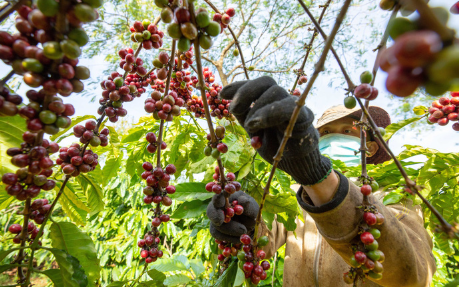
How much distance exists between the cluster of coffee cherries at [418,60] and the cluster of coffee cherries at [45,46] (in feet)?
1.67

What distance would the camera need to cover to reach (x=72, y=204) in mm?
1177

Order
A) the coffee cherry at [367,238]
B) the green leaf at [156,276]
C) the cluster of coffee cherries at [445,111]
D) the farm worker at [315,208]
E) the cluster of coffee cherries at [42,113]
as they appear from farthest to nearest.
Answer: the cluster of coffee cherries at [445,111] → the green leaf at [156,276] → the farm worker at [315,208] → the coffee cherry at [367,238] → the cluster of coffee cherries at [42,113]

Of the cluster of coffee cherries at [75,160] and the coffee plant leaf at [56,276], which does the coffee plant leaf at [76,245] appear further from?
Result: the cluster of coffee cherries at [75,160]

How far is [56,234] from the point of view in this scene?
910 millimetres

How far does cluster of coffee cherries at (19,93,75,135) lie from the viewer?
52 centimetres

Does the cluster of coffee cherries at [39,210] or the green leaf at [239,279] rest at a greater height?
the cluster of coffee cherries at [39,210]

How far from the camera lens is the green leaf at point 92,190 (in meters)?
1.13

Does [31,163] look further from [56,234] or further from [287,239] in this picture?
[287,239]

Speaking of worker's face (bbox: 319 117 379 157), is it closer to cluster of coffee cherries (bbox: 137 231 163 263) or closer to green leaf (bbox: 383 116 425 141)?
green leaf (bbox: 383 116 425 141)

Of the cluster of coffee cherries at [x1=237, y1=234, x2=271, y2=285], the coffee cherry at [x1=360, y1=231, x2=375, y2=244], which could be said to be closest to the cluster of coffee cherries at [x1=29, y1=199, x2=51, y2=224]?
the cluster of coffee cherries at [x1=237, y1=234, x2=271, y2=285]

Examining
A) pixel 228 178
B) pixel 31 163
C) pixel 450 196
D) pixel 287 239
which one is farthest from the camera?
pixel 287 239

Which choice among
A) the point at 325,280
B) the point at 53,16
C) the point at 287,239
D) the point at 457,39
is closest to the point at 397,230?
the point at 325,280

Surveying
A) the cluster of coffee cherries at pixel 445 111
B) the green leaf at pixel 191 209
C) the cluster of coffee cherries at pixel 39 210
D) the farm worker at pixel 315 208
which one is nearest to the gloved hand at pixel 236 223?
the farm worker at pixel 315 208

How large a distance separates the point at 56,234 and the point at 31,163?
479 mm
